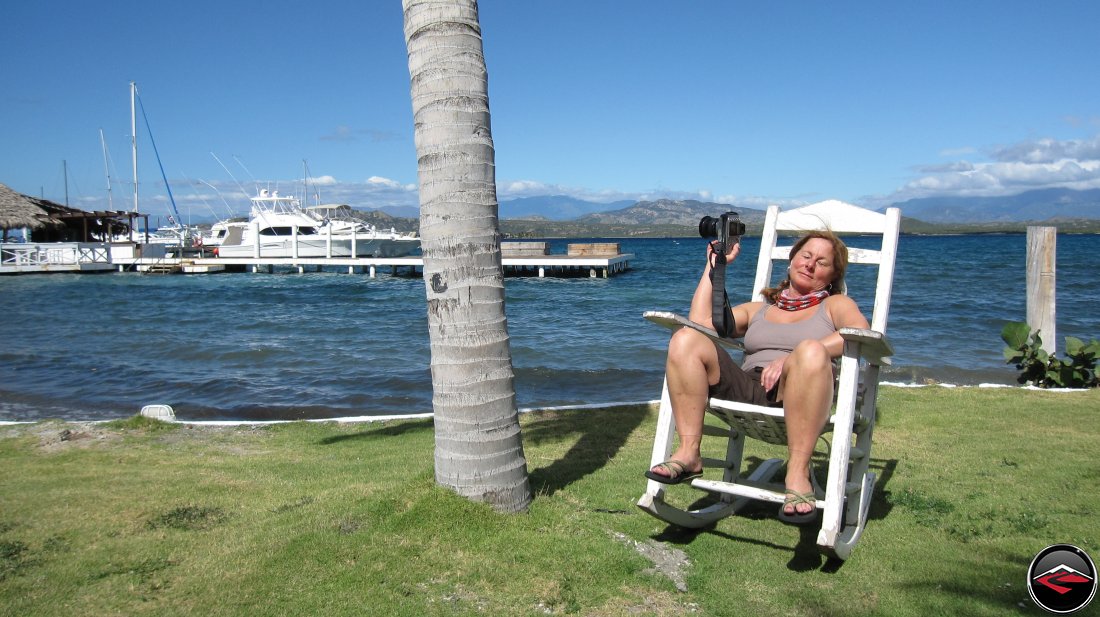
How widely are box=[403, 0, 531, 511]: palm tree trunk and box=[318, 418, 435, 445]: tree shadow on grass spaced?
2.77 m

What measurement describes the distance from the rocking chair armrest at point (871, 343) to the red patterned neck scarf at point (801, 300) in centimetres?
50

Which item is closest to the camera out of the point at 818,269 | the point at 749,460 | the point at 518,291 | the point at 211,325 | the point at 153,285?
the point at 818,269

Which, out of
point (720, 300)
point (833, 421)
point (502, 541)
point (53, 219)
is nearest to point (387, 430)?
point (502, 541)

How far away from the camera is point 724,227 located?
357cm

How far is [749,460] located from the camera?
5016mm

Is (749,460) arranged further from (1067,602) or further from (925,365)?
(925,365)

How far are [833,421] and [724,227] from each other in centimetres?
97

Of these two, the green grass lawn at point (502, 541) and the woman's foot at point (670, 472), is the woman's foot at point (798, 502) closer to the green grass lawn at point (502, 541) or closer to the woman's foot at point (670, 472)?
the green grass lawn at point (502, 541)

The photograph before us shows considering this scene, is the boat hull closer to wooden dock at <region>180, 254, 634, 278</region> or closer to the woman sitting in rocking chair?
wooden dock at <region>180, 254, 634, 278</region>

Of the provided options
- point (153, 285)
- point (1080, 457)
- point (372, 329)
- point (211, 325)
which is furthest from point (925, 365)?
point (153, 285)

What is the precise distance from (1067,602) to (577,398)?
714 centimetres

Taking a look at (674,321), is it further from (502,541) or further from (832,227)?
(832,227)

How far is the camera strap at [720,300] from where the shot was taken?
139 inches

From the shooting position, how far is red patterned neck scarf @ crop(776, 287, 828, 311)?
12.4ft
